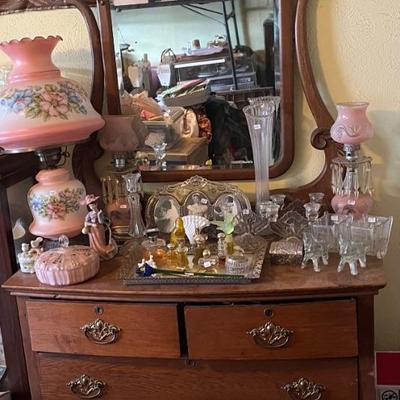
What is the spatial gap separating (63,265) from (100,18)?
63 centimetres

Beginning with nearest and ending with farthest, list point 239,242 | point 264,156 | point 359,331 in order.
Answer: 1. point 359,331
2. point 239,242
3. point 264,156

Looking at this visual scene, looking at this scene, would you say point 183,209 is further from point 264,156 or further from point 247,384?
point 247,384

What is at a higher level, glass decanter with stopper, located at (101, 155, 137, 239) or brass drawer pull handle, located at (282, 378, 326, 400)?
glass decanter with stopper, located at (101, 155, 137, 239)

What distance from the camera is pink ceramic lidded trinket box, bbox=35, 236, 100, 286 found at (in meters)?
1.33

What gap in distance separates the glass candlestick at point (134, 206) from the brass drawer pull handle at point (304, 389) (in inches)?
20.1

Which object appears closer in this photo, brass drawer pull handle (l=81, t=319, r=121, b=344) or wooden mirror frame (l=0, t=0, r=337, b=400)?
brass drawer pull handle (l=81, t=319, r=121, b=344)

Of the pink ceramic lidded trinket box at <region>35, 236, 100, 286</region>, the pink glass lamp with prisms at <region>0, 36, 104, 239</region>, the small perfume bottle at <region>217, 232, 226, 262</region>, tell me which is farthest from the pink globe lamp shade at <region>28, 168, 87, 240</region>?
the small perfume bottle at <region>217, 232, 226, 262</region>

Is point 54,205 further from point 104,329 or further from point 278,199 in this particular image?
point 278,199

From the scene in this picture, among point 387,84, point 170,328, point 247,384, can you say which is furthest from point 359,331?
point 387,84

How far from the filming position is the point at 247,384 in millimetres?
1316

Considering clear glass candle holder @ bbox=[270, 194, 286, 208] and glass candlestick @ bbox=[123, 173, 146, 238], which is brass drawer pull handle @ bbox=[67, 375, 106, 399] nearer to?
glass candlestick @ bbox=[123, 173, 146, 238]

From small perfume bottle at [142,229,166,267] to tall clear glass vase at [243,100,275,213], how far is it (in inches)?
9.8

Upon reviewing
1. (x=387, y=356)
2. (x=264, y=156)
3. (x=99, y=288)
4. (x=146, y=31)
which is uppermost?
(x=146, y=31)

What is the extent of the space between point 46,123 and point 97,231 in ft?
0.86
